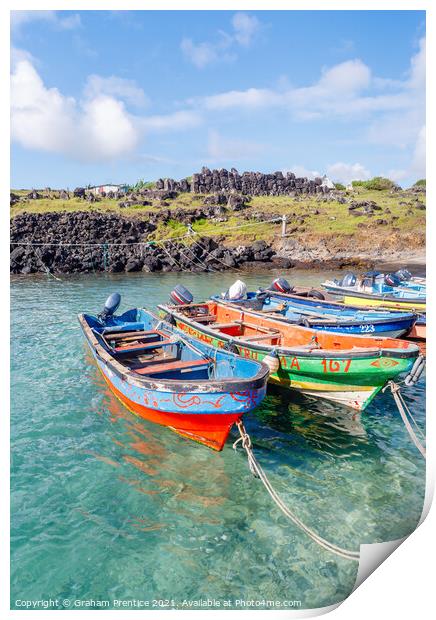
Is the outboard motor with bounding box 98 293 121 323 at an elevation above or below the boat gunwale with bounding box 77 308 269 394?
above

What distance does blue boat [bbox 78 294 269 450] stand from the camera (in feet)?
20.3

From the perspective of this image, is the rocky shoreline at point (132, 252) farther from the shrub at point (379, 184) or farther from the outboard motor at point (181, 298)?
the shrub at point (379, 184)

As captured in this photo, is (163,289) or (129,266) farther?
(129,266)

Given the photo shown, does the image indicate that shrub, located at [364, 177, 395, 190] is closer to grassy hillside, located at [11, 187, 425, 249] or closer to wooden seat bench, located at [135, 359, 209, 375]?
grassy hillside, located at [11, 187, 425, 249]

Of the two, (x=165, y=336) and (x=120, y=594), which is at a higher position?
(x=165, y=336)

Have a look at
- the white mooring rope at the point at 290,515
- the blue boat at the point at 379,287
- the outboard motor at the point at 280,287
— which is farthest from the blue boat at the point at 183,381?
the blue boat at the point at 379,287

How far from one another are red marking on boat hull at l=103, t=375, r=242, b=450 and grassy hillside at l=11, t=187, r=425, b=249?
39138mm

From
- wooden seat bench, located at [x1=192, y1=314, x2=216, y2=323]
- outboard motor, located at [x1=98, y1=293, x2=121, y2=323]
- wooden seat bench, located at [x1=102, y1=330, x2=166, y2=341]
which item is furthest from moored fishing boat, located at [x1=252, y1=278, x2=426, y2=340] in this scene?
wooden seat bench, located at [x1=102, y1=330, x2=166, y2=341]

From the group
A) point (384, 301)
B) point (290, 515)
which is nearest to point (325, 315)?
point (384, 301)

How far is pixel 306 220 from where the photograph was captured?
49.8 metres

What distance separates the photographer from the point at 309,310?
14.7 meters
